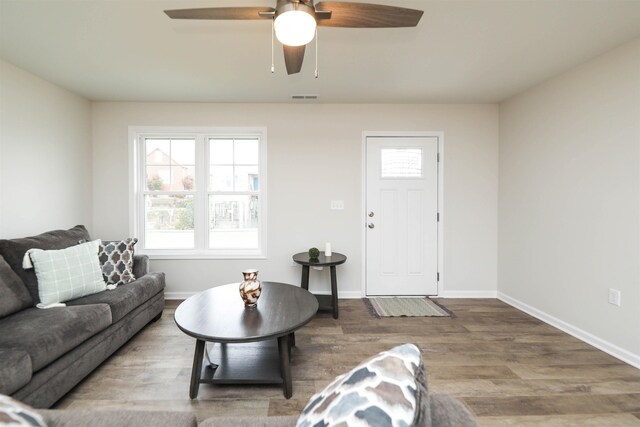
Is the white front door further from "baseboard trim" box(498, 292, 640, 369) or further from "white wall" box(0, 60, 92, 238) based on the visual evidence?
"white wall" box(0, 60, 92, 238)

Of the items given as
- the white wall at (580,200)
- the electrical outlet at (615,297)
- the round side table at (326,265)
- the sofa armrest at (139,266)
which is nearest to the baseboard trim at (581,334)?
the white wall at (580,200)

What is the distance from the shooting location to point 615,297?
2.27 m

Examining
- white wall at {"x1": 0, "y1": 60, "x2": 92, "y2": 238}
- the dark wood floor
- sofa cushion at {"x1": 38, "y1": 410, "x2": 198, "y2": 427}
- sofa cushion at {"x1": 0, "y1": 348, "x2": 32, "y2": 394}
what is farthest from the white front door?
white wall at {"x1": 0, "y1": 60, "x2": 92, "y2": 238}

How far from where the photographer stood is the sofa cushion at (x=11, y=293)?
1.89m

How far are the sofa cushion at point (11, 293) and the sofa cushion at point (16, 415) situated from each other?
177 cm

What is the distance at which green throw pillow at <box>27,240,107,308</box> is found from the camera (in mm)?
2105

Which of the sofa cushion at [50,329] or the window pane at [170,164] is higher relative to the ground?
the window pane at [170,164]

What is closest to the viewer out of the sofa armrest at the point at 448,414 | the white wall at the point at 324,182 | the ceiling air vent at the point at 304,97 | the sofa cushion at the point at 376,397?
the sofa cushion at the point at 376,397

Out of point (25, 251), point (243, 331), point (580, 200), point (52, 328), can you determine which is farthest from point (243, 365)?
point (580, 200)

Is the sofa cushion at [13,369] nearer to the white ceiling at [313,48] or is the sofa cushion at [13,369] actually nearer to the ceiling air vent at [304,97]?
the white ceiling at [313,48]

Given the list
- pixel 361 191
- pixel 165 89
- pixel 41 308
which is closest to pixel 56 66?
pixel 165 89

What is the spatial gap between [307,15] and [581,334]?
3346 millimetres

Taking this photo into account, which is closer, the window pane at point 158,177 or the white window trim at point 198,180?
the white window trim at point 198,180

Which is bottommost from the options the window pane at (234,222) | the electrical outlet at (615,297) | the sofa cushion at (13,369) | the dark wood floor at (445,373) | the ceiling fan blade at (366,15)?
the dark wood floor at (445,373)
